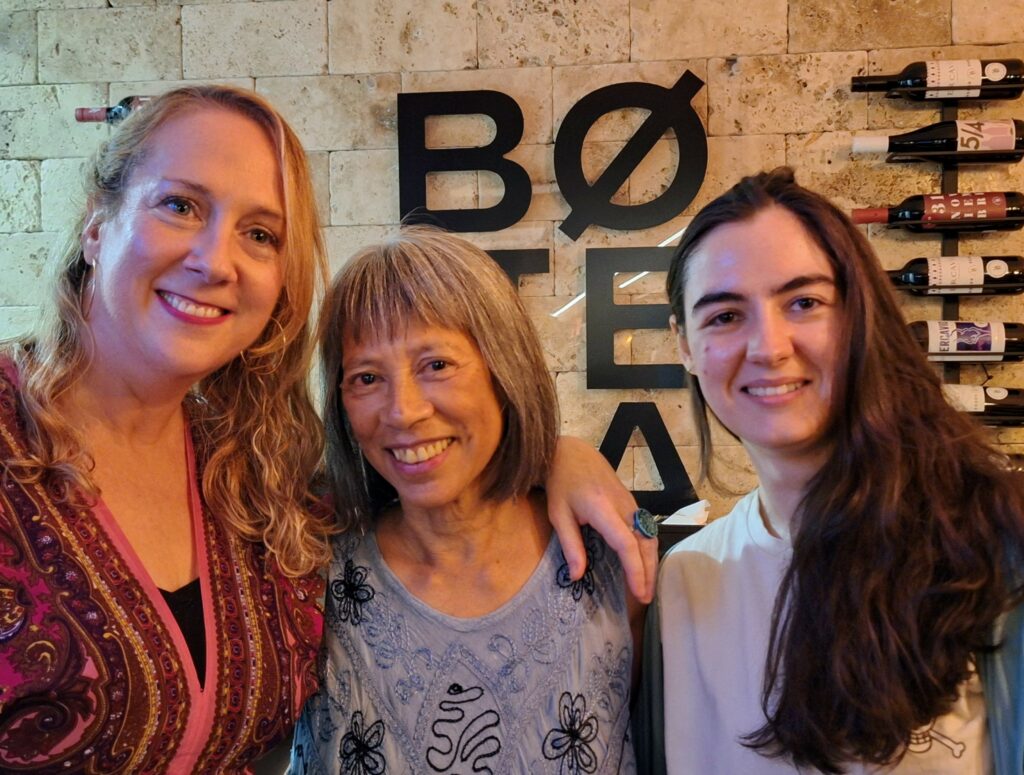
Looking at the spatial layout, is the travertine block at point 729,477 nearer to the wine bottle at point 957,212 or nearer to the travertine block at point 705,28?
the wine bottle at point 957,212

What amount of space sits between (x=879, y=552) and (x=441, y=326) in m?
0.79

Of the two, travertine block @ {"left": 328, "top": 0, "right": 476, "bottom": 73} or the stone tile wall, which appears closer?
the stone tile wall

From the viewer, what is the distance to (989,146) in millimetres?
2891

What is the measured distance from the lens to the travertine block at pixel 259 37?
3301mm

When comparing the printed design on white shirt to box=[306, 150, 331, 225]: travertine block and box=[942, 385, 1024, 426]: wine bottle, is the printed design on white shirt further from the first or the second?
box=[306, 150, 331, 225]: travertine block

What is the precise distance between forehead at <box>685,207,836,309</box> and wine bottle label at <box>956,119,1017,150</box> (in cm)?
210

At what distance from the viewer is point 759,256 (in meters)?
1.29

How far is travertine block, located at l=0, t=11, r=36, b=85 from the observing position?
340cm

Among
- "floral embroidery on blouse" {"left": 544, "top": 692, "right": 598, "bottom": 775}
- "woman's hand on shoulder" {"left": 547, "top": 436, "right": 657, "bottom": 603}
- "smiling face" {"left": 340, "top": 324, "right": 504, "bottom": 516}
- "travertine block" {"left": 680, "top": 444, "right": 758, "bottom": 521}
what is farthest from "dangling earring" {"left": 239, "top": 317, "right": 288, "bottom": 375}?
"travertine block" {"left": 680, "top": 444, "right": 758, "bottom": 521}

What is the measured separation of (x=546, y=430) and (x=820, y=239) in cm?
59

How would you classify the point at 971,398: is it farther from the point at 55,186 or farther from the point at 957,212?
the point at 55,186

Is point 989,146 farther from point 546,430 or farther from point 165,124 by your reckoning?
point 165,124

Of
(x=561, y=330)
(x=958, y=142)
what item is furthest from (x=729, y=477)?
(x=958, y=142)

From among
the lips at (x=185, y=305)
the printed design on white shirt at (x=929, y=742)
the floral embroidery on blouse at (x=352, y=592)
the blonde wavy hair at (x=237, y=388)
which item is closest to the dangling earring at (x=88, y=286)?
the blonde wavy hair at (x=237, y=388)
